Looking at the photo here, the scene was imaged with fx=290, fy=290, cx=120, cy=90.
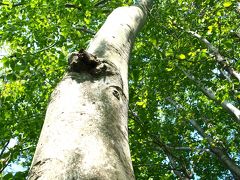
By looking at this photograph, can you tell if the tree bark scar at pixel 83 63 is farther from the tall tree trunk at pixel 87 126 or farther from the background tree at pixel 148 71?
the background tree at pixel 148 71

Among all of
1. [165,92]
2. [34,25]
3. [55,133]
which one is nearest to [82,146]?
[55,133]

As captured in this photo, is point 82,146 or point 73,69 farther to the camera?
point 73,69

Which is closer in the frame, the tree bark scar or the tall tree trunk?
the tall tree trunk

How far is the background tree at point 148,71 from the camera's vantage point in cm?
539

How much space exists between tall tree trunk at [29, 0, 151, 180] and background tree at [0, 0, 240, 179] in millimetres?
1660

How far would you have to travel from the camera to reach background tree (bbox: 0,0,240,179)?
5395mm

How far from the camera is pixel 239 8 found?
992cm

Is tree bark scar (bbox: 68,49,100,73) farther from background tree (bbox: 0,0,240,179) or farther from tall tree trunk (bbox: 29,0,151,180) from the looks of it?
background tree (bbox: 0,0,240,179)

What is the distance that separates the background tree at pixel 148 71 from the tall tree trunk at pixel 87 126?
166cm

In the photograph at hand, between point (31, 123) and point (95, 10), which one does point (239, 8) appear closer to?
point (95, 10)

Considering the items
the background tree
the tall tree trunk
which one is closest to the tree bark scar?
the tall tree trunk

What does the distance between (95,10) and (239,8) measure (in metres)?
5.78

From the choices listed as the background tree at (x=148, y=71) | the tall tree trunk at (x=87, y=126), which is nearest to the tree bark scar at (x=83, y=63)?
the tall tree trunk at (x=87, y=126)

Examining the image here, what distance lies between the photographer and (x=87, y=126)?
116 cm
